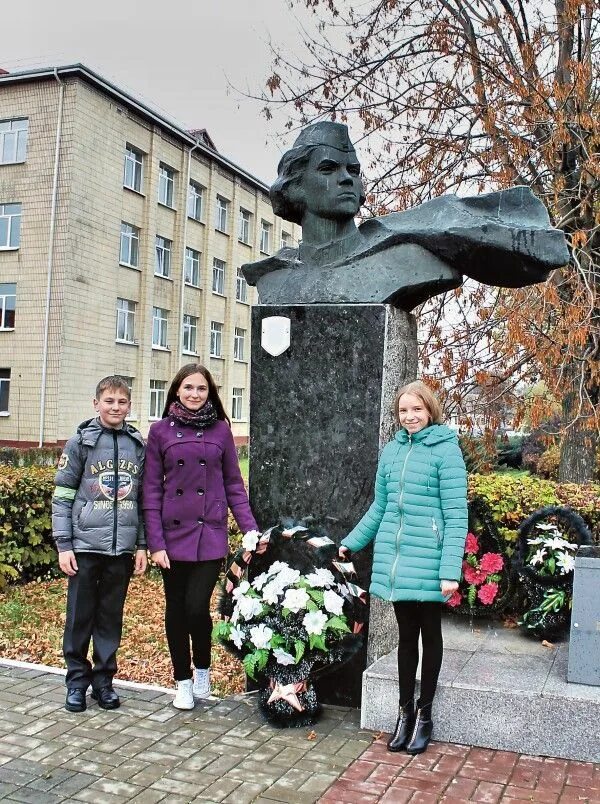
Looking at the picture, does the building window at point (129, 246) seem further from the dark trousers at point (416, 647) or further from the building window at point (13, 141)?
the dark trousers at point (416, 647)

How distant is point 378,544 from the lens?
3.90 meters

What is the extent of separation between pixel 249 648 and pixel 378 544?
93 cm

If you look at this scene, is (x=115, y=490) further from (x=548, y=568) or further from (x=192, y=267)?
(x=192, y=267)

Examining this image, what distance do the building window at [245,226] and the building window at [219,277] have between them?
1.99 meters

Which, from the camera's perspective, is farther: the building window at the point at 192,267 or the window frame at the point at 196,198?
the building window at the point at 192,267

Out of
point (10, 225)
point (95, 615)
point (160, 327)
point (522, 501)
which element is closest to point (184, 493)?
point (95, 615)

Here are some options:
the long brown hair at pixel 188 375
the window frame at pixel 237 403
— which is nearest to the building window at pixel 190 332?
the window frame at pixel 237 403

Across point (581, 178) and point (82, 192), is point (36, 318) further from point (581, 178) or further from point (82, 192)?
point (581, 178)

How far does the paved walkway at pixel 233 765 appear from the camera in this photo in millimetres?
3305

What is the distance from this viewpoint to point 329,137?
186 inches

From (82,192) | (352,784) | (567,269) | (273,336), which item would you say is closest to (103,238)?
(82,192)

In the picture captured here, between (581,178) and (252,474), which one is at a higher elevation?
(581,178)

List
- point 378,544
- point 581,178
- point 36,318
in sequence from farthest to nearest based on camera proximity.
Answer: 1. point 36,318
2. point 581,178
3. point 378,544

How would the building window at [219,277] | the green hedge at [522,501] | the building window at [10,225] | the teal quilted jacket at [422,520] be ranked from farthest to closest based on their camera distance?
the building window at [219,277], the building window at [10,225], the green hedge at [522,501], the teal quilted jacket at [422,520]
